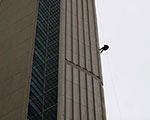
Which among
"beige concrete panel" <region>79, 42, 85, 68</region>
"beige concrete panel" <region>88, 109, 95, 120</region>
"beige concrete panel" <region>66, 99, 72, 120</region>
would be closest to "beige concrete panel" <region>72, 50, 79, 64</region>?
"beige concrete panel" <region>79, 42, 85, 68</region>

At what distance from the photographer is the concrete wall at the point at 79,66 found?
43.9 meters

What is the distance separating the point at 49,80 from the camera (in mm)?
47781

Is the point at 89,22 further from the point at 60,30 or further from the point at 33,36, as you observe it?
the point at 33,36

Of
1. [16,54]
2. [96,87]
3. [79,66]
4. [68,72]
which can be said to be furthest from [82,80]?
[16,54]

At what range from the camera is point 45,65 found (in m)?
→ 50.2

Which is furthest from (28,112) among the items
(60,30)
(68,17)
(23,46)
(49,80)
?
(68,17)

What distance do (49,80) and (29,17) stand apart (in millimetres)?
14046

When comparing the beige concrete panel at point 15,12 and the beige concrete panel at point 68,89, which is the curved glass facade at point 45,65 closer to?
the beige concrete panel at point 68,89

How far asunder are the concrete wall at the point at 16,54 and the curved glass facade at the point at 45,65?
0.96 metres

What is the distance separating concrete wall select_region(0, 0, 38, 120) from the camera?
141ft

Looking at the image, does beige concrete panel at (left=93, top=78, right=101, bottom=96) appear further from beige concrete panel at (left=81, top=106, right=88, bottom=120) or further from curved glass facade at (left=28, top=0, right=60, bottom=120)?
curved glass facade at (left=28, top=0, right=60, bottom=120)

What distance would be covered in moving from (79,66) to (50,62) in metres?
4.04

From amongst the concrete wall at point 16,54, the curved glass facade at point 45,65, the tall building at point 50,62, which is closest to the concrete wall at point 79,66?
the tall building at point 50,62

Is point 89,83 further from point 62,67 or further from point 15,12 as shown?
point 15,12
